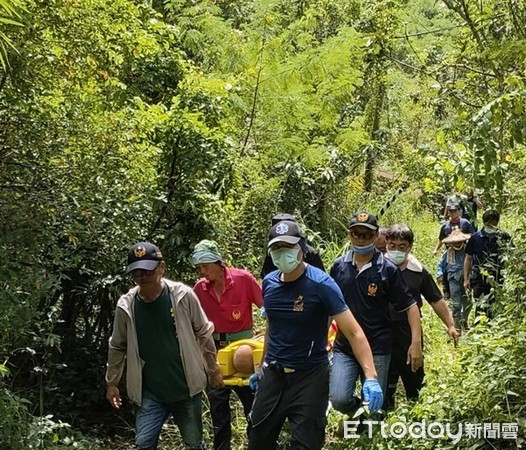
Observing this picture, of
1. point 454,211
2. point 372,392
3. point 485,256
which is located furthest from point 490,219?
point 372,392

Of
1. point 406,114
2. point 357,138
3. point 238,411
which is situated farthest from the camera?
point 406,114

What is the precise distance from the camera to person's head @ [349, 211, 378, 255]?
182 inches

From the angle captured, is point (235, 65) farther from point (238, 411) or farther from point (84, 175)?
point (238, 411)

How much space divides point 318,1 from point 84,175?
10.0m

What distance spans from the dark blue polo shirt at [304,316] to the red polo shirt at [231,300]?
118cm

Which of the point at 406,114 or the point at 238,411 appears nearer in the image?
the point at 238,411

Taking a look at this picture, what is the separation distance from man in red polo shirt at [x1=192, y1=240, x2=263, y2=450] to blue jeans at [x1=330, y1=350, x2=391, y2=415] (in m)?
0.79

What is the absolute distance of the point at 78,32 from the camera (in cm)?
501

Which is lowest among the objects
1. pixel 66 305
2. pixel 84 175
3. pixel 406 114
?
pixel 66 305

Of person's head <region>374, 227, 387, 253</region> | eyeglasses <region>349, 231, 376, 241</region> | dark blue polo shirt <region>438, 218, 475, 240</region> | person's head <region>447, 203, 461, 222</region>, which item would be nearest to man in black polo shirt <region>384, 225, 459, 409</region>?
person's head <region>374, 227, 387, 253</region>

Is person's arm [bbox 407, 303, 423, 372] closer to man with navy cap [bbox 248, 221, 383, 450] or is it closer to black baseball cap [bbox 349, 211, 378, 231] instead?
black baseball cap [bbox 349, 211, 378, 231]

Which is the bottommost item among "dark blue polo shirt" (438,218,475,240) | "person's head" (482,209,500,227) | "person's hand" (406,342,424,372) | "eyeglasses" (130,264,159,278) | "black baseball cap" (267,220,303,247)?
"person's hand" (406,342,424,372)

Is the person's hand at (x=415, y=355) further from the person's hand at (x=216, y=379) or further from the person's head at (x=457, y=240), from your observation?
the person's head at (x=457, y=240)

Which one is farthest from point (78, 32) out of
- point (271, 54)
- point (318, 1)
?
point (318, 1)
